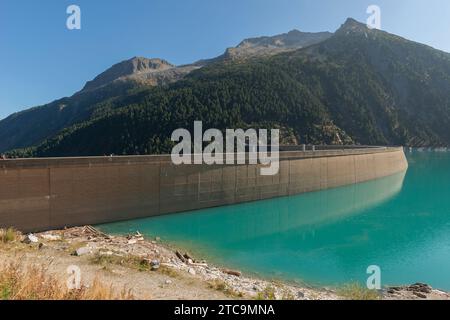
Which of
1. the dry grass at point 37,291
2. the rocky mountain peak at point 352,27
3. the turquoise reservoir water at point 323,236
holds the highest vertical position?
the rocky mountain peak at point 352,27

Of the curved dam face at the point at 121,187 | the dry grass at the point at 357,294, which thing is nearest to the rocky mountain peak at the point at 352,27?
the curved dam face at the point at 121,187

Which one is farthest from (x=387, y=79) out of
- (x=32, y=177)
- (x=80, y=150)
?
(x=32, y=177)

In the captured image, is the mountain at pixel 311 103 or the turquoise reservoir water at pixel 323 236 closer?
the turquoise reservoir water at pixel 323 236

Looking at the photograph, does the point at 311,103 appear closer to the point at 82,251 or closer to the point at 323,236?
the point at 323,236

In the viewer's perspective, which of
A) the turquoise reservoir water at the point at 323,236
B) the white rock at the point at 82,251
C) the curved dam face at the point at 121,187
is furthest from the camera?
the curved dam face at the point at 121,187

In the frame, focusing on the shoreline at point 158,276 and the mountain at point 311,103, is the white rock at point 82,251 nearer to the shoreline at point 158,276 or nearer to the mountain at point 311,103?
the shoreline at point 158,276

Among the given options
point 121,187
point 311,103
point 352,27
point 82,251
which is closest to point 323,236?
point 121,187

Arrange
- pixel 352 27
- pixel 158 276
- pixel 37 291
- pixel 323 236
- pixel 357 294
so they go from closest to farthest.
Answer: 1. pixel 37 291
2. pixel 158 276
3. pixel 357 294
4. pixel 323 236
5. pixel 352 27
